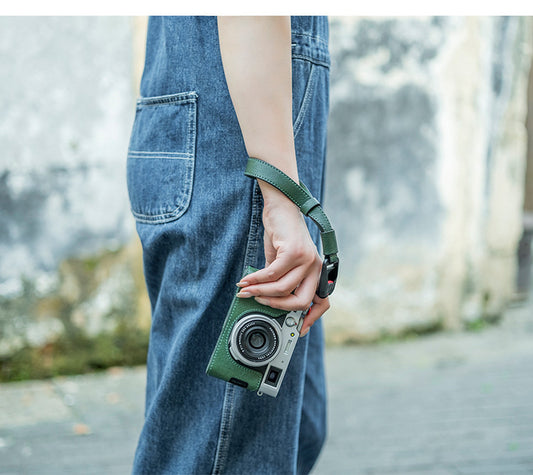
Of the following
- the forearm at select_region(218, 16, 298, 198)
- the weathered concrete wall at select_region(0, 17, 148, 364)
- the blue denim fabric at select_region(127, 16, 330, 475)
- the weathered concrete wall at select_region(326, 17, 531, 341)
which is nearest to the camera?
the forearm at select_region(218, 16, 298, 198)

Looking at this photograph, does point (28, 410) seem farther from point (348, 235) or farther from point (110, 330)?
point (348, 235)

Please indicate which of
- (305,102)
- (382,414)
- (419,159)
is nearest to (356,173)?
(419,159)

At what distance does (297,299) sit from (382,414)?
2039 mm

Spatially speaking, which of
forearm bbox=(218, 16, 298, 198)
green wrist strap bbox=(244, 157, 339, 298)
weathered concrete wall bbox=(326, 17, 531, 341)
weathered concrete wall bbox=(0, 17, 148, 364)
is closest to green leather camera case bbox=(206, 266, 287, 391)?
green wrist strap bbox=(244, 157, 339, 298)

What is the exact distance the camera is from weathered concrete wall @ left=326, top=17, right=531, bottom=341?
3670 mm

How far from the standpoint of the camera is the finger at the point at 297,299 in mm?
1149

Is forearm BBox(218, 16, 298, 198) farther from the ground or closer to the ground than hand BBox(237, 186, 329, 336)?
farther from the ground

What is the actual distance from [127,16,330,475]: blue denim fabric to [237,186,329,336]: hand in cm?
5

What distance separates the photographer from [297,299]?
1148 millimetres

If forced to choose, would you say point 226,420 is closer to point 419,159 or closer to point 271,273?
point 271,273

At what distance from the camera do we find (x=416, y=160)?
12.4 feet

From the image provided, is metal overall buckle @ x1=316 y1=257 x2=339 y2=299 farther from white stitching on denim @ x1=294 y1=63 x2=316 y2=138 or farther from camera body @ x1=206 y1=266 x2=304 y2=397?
white stitching on denim @ x1=294 y1=63 x2=316 y2=138

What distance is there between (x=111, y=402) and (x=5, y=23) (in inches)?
80.2
